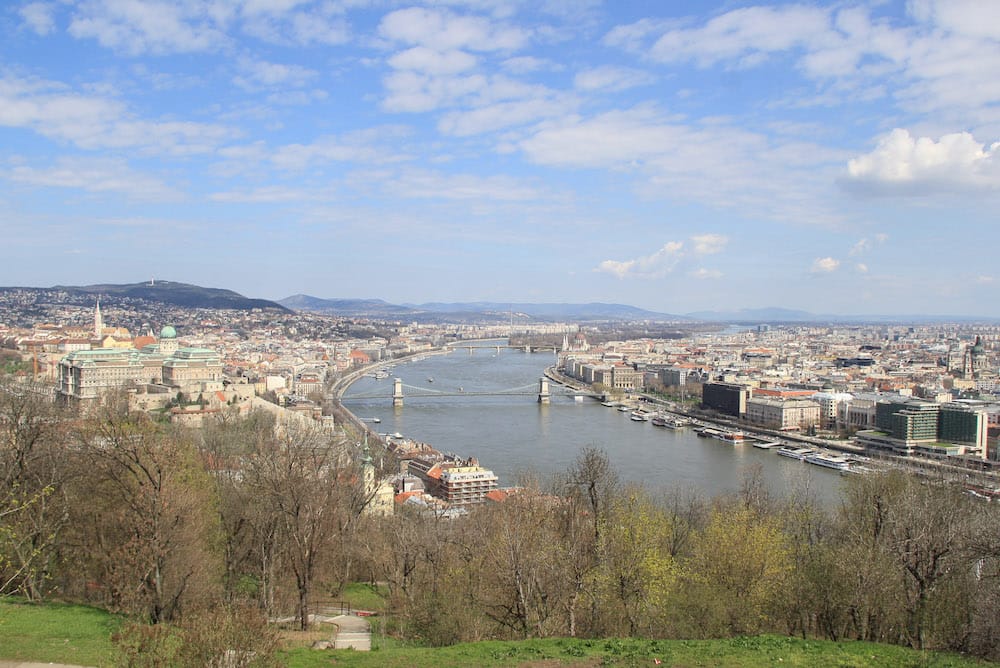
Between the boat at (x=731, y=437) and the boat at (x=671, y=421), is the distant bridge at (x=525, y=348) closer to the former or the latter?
the boat at (x=671, y=421)

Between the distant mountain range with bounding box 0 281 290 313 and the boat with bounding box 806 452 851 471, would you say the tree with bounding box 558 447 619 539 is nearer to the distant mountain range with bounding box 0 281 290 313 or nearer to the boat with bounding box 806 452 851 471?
the boat with bounding box 806 452 851 471

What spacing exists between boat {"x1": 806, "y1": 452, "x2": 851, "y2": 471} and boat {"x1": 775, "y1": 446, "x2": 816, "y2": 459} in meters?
0.30

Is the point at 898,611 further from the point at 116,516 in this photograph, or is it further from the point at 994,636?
the point at 116,516

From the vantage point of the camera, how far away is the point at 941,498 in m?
8.39

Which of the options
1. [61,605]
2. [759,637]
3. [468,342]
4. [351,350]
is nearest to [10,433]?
[61,605]

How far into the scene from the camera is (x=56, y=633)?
4.61m

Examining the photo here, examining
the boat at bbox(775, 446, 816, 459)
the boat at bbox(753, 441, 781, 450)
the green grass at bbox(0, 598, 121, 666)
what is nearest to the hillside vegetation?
the green grass at bbox(0, 598, 121, 666)

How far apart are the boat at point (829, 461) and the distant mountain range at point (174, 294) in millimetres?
72153

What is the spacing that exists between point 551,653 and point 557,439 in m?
17.7

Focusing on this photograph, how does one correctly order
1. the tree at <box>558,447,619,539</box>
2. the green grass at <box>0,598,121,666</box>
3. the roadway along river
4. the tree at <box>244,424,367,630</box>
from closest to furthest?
the green grass at <box>0,598,121,666</box> → the tree at <box>244,424,367,630</box> → the tree at <box>558,447,619,539</box> → the roadway along river

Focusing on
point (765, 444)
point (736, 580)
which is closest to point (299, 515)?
point (736, 580)

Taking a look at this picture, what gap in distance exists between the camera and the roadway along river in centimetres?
1677

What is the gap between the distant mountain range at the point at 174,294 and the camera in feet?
268

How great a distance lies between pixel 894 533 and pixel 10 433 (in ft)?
26.5
